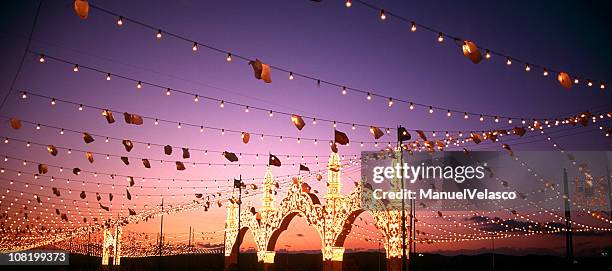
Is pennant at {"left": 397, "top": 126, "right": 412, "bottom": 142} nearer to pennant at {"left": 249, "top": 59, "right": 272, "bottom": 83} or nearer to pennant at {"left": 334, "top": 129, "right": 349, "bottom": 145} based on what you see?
pennant at {"left": 334, "top": 129, "right": 349, "bottom": 145}

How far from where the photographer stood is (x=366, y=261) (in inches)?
Answer: 3297

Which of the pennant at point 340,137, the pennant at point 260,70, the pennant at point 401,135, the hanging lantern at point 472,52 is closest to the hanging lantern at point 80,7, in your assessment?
the pennant at point 260,70

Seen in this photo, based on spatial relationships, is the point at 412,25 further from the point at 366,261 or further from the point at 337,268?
the point at 366,261

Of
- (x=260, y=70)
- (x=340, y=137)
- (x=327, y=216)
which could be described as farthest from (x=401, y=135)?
(x=327, y=216)

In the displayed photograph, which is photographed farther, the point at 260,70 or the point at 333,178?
the point at 333,178

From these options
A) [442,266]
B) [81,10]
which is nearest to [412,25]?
[81,10]

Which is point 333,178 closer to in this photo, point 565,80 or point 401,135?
point 401,135

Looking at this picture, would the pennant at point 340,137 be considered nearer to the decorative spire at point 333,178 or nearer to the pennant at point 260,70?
the pennant at point 260,70

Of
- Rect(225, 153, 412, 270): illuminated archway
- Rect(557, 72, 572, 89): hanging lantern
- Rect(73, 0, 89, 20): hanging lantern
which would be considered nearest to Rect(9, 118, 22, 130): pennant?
Rect(73, 0, 89, 20): hanging lantern

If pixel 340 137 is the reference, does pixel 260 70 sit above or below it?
above

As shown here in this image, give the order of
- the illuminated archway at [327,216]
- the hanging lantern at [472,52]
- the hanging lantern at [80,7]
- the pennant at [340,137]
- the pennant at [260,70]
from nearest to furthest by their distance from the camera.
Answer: the hanging lantern at [80,7] < the hanging lantern at [472,52] < the pennant at [260,70] < the pennant at [340,137] < the illuminated archway at [327,216]

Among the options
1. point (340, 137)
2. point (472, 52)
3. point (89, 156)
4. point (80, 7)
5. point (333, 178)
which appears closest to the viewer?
point (80, 7)

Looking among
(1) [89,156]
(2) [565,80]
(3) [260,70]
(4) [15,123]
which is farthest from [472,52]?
(1) [89,156]

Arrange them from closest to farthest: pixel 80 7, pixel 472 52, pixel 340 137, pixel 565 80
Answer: pixel 80 7, pixel 472 52, pixel 565 80, pixel 340 137
